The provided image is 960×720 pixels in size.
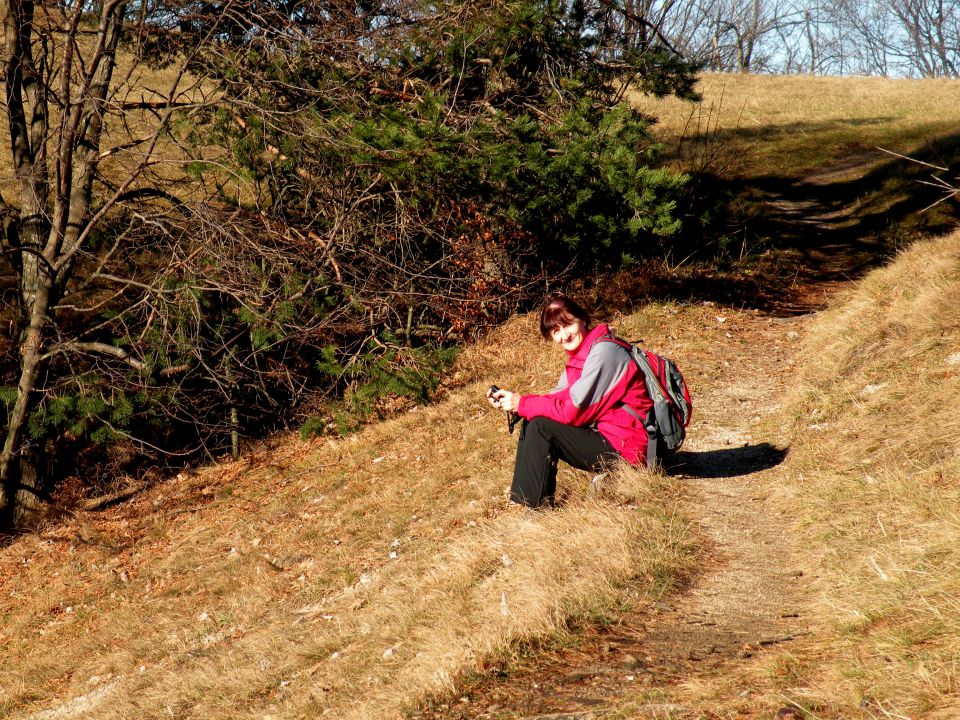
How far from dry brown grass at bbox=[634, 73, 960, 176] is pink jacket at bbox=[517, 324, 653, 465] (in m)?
10.8

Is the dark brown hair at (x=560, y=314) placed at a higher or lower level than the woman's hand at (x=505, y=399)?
higher

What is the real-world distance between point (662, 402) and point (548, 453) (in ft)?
2.46

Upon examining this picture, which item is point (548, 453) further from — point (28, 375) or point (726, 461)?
point (28, 375)

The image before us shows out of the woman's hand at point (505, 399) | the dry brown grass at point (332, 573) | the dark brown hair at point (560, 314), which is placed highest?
the dark brown hair at point (560, 314)

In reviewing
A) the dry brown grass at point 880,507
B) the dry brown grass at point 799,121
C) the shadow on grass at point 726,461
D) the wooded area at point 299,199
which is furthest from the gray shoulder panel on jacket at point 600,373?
the dry brown grass at point 799,121

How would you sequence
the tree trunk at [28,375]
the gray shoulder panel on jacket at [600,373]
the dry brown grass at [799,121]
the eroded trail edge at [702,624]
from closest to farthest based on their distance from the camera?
the eroded trail edge at [702,624] < the gray shoulder panel on jacket at [600,373] < the tree trunk at [28,375] < the dry brown grass at [799,121]

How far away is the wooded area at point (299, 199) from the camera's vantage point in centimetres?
936

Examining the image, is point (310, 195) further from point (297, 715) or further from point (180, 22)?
point (297, 715)

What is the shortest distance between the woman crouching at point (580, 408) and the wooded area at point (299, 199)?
426 cm

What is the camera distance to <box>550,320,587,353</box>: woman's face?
523 centimetres

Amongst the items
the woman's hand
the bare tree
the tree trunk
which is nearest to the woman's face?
the woman's hand

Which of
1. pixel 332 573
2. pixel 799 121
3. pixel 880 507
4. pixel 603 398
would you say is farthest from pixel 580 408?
pixel 799 121

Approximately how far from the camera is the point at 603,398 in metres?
5.24

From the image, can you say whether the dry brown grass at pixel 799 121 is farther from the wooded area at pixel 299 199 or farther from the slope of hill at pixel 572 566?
the slope of hill at pixel 572 566
